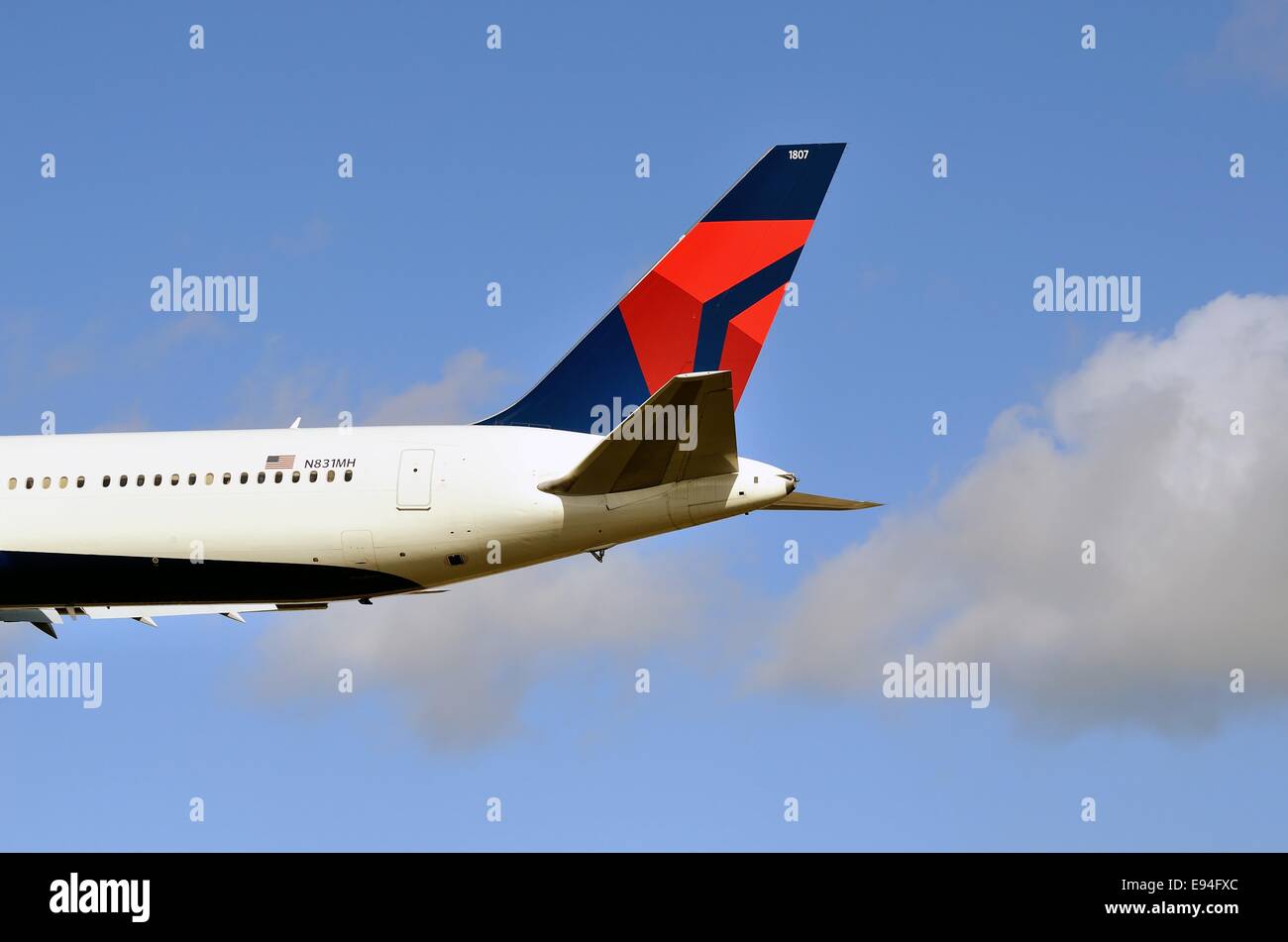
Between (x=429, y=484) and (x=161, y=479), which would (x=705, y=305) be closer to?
(x=429, y=484)

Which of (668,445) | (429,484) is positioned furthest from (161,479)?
(668,445)

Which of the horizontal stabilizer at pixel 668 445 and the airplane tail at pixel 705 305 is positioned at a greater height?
the airplane tail at pixel 705 305

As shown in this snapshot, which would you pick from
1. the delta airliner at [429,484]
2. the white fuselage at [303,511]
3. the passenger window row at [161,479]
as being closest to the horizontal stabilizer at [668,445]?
the delta airliner at [429,484]

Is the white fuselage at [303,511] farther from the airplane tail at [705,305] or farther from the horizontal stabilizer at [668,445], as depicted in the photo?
the airplane tail at [705,305]

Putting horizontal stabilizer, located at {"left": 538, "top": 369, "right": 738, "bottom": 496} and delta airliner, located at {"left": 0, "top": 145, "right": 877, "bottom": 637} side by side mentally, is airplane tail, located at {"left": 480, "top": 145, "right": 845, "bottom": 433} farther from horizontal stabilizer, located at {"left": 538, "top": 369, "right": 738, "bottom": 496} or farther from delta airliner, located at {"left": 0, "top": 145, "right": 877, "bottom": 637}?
horizontal stabilizer, located at {"left": 538, "top": 369, "right": 738, "bottom": 496}

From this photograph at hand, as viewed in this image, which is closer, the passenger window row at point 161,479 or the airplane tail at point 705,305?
the passenger window row at point 161,479

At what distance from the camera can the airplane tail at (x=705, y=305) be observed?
38188mm

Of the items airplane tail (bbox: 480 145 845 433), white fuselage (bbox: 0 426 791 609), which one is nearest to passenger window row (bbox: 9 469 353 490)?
white fuselage (bbox: 0 426 791 609)

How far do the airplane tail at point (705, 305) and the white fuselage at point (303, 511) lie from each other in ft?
4.56

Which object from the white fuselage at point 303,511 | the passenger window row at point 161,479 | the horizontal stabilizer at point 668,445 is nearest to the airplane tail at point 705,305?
the white fuselage at point 303,511

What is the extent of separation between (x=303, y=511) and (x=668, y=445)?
322 inches

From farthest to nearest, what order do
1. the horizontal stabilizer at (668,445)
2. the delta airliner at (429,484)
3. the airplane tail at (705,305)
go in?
the airplane tail at (705,305)
the delta airliner at (429,484)
the horizontal stabilizer at (668,445)

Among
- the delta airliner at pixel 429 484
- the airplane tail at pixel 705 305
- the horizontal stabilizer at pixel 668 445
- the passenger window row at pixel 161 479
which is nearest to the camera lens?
the horizontal stabilizer at pixel 668 445
